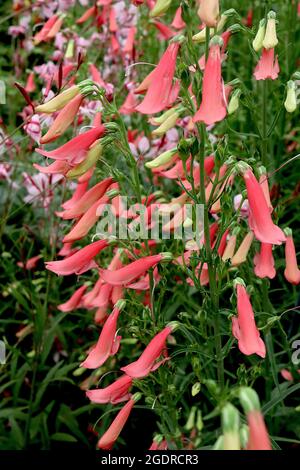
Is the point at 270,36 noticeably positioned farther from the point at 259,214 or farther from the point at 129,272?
the point at 129,272

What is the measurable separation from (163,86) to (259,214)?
407 mm

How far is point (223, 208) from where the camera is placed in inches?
76.0

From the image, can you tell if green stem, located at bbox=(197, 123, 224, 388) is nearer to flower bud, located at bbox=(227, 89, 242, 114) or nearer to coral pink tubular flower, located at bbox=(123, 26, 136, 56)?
flower bud, located at bbox=(227, 89, 242, 114)

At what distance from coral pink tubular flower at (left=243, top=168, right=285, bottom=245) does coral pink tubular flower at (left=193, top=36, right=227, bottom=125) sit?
9.6 inches

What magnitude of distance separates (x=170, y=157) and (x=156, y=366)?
1.90 ft

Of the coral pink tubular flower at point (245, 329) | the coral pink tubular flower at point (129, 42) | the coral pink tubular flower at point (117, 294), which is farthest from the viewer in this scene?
the coral pink tubular flower at point (129, 42)

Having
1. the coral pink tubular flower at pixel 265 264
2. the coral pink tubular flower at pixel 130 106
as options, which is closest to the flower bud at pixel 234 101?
the coral pink tubular flower at pixel 265 264

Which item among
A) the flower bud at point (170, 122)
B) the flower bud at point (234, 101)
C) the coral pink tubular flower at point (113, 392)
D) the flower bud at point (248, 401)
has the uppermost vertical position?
the flower bud at point (234, 101)

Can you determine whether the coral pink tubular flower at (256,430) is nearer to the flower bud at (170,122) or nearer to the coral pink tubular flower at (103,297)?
the flower bud at (170,122)

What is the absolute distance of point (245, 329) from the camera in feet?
5.91

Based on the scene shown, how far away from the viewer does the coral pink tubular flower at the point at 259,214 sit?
1.79m

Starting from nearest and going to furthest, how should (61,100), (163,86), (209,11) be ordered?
(209,11)
(163,86)
(61,100)

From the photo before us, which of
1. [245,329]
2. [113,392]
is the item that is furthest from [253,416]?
[113,392]

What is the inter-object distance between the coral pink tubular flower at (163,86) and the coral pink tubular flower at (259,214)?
0.92ft
